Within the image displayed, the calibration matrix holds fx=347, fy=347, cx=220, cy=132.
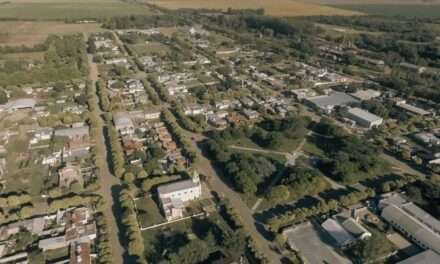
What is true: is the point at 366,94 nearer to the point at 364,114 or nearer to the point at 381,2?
the point at 364,114

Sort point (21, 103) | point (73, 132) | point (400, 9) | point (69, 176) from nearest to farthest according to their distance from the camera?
point (69, 176)
point (73, 132)
point (21, 103)
point (400, 9)

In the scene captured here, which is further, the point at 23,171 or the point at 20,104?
the point at 20,104

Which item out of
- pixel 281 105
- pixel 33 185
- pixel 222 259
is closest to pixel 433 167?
pixel 281 105

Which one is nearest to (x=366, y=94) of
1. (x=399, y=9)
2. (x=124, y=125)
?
(x=124, y=125)

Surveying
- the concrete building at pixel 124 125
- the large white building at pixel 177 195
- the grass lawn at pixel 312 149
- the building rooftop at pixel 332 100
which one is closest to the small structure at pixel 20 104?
the concrete building at pixel 124 125

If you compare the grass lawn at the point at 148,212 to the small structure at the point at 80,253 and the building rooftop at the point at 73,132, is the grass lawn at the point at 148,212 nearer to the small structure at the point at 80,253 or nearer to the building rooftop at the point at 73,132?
the small structure at the point at 80,253

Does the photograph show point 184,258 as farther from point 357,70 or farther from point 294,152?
point 357,70
